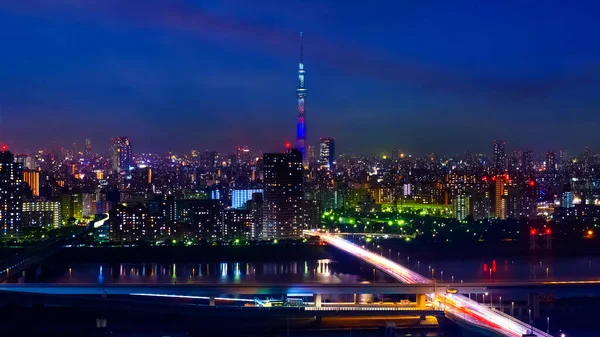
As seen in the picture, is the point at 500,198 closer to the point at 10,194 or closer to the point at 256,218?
the point at 256,218

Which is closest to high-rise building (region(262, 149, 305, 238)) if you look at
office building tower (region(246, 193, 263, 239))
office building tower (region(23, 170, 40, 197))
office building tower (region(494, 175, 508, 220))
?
office building tower (region(246, 193, 263, 239))

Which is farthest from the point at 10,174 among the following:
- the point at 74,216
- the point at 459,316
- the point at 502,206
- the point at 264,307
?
the point at 459,316

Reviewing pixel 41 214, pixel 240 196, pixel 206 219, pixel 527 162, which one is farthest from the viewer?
pixel 527 162

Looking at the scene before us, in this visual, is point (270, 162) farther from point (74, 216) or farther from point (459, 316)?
point (459, 316)

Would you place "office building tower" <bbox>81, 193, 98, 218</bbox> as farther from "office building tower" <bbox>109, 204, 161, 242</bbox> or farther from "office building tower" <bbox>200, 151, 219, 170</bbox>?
"office building tower" <bbox>200, 151, 219, 170</bbox>

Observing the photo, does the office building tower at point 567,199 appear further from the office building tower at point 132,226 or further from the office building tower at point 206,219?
the office building tower at point 132,226

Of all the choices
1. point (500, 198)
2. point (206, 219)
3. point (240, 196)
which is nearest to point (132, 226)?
point (206, 219)
